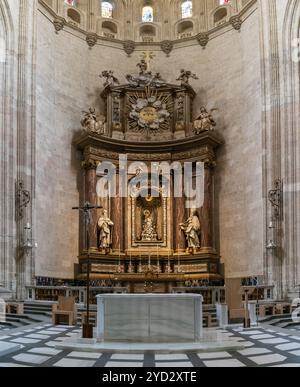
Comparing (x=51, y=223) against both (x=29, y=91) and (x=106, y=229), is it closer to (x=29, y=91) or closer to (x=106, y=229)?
(x=106, y=229)

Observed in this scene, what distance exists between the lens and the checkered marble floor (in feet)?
30.0

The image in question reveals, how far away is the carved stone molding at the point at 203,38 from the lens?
90.2 feet

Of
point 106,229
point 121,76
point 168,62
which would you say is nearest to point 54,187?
point 106,229

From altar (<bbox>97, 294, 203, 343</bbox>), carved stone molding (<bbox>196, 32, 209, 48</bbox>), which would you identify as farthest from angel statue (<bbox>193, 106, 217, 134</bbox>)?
altar (<bbox>97, 294, 203, 343</bbox>)

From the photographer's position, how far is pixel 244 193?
2492 cm

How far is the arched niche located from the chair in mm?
16060

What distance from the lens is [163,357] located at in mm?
10109

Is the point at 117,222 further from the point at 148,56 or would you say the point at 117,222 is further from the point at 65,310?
the point at 65,310

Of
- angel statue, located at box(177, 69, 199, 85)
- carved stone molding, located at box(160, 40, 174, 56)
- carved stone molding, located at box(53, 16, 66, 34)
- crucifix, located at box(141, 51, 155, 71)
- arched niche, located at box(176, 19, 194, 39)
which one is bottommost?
angel statue, located at box(177, 69, 199, 85)

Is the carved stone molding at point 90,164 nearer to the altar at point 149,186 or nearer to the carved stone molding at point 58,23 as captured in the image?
the altar at point 149,186

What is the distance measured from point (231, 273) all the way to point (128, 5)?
1452cm

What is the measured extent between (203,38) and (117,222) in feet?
32.7

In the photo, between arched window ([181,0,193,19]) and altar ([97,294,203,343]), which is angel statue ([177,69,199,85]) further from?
altar ([97,294,203,343])

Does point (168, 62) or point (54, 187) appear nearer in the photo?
point (54, 187)
